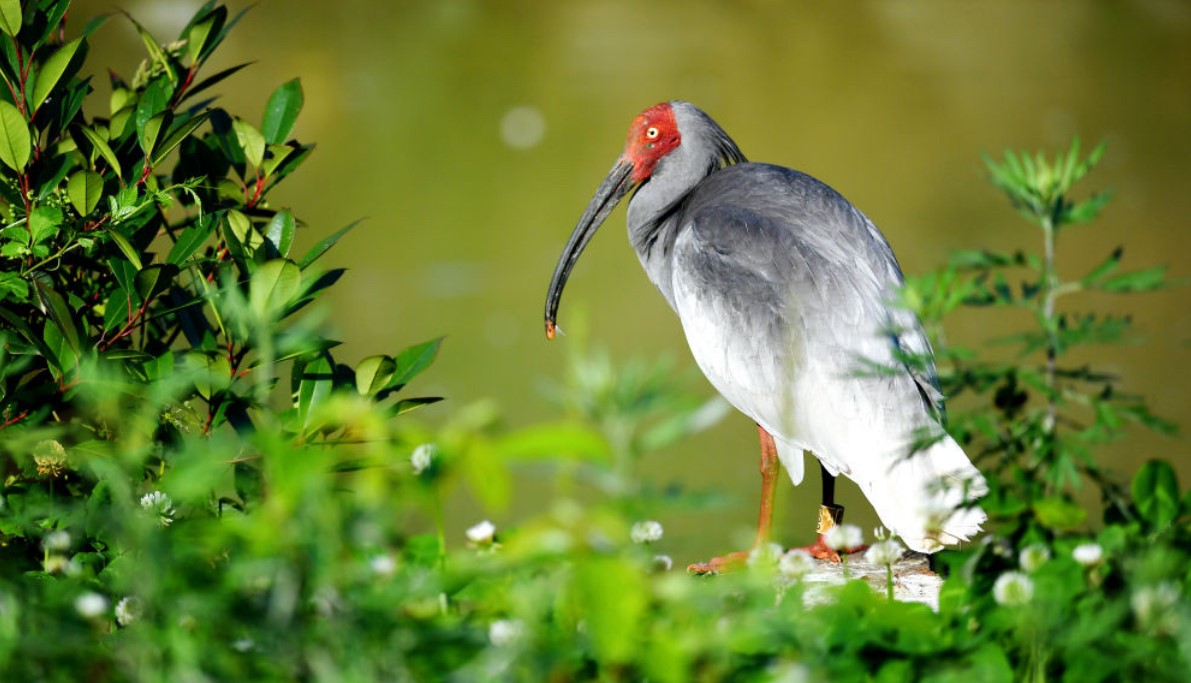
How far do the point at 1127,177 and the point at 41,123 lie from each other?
582 centimetres

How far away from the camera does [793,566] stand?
1484mm

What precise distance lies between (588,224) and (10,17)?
191cm

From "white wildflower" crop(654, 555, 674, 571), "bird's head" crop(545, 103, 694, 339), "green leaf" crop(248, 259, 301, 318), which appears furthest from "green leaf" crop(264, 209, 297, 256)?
"bird's head" crop(545, 103, 694, 339)

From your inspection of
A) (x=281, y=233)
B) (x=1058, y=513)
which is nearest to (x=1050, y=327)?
(x=1058, y=513)

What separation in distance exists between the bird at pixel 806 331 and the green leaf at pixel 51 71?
1400mm

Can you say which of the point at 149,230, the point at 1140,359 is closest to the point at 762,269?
the point at 149,230

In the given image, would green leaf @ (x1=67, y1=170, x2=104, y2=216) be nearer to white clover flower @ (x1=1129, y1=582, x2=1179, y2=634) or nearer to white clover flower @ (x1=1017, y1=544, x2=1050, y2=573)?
white clover flower @ (x1=1017, y1=544, x2=1050, y2=573)

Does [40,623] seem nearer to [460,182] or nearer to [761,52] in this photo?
[460,182]

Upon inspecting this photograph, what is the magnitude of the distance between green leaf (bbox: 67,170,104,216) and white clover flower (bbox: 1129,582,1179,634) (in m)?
1.57

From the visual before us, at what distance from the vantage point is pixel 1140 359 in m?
6.02

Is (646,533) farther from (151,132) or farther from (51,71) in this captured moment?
(51,71)

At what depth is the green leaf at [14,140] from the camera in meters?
2.00

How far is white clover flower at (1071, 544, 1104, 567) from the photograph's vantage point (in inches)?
56.3

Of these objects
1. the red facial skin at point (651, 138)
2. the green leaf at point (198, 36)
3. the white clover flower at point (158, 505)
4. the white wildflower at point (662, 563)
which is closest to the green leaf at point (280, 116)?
the green leaf at point (198, 36)
